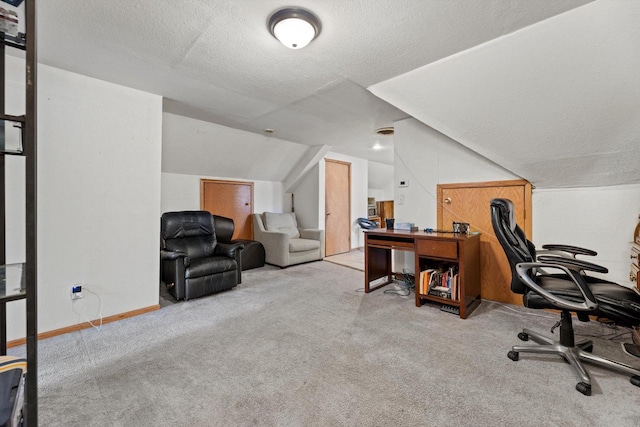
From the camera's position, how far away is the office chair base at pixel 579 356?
155 centimetres

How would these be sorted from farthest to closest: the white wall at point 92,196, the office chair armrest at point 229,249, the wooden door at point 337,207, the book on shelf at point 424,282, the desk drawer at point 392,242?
the wooden door at point 337,207 < the office chair armrest at point 229,249 < the desk drawer at point 392,242 < the book on shelf at point 424,282 < the white wall at point 92,196

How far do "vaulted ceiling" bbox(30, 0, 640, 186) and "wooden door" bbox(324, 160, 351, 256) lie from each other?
2866 mm

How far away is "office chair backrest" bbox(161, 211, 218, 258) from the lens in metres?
3.38

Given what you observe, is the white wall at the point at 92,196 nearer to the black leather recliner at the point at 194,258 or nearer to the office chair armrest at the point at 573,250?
the black leather recliner at the point at 194,258

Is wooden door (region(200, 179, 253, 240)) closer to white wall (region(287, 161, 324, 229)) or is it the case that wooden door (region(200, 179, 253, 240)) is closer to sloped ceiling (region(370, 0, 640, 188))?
white wall (region(287, 161, 324, 229))

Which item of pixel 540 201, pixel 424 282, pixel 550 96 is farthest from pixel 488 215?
pixel 550 96

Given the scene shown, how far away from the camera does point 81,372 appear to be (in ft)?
5.77

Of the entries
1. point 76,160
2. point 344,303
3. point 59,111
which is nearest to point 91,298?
point 76,160

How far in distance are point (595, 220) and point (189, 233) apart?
4414mm

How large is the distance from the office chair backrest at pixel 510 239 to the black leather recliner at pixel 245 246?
3.37m

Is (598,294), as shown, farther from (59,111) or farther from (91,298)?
(59,111)

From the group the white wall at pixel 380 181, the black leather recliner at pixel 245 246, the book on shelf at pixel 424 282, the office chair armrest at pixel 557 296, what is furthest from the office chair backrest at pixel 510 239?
the white wall at pixel 380 181

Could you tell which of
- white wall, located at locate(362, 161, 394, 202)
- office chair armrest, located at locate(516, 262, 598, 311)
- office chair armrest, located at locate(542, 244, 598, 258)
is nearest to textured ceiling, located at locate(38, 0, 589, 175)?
office chair armrest, located at locate(516, 262, 598, 311)

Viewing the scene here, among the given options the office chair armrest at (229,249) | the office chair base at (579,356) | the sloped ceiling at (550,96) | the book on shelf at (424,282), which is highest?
the sloped ceiling at (550,96)
